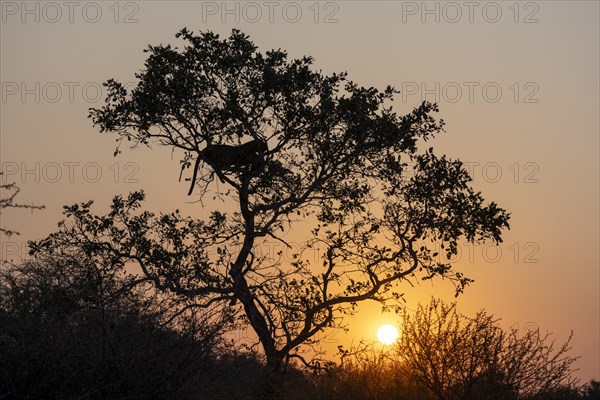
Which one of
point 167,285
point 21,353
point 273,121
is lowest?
point 21,353

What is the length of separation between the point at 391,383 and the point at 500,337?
3.12 metres

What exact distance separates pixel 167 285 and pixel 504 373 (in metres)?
9.07

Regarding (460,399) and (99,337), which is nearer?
(99,337)

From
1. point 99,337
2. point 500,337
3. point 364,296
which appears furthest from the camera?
point 364,296

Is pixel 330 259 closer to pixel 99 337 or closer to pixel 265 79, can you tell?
pixel 265 79

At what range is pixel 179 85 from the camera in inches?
965

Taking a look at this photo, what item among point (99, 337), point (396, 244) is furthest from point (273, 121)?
point (99, 337)

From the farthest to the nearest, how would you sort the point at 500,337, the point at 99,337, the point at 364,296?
the point at 364,296 < the point at 500,337 < the point at 99,337

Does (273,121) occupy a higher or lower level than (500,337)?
higher

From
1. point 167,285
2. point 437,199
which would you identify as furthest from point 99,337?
point 437,199

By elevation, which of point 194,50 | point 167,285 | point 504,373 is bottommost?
point 504,373

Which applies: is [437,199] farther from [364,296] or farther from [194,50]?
[194,50]

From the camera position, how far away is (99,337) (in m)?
17.2

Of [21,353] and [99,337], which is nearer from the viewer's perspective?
[21,353]
